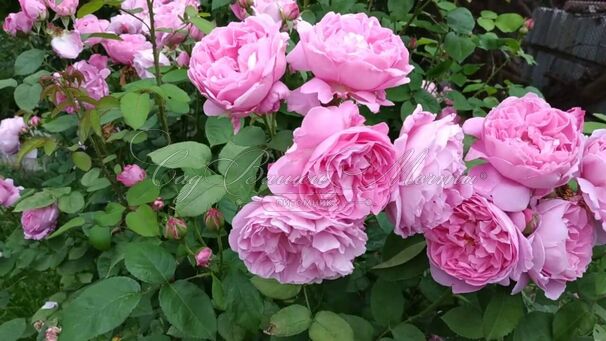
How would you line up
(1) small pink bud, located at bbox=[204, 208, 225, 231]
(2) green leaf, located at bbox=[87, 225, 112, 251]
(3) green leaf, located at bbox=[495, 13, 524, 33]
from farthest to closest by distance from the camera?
1. (3) green leaf, located at bbox=[495, 13, 524, 33]
2. (2) green leaf, located at bbox=[87, 225, 112, 251]
3. (1) small pink bud, located at bbox=[204, 208, 225, 231]

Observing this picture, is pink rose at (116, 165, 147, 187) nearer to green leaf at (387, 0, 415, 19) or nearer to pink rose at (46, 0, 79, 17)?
pink rose at (46, 0, 79, 17)

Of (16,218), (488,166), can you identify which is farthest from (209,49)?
(16,218)

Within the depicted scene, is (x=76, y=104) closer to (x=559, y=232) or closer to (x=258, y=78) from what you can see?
(x=258, y=78)

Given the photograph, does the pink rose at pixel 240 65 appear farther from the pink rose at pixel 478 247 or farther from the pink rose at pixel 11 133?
the pink rose at pixel 11 133

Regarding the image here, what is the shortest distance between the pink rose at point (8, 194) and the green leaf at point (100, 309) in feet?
2.20

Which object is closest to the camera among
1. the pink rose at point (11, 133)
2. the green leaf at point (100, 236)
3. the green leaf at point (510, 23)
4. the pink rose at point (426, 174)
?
the pink rose at point (426, 174)

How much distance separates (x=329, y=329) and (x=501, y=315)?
0.25 meters

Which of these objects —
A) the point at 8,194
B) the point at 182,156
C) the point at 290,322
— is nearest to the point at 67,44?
the point at 8,194

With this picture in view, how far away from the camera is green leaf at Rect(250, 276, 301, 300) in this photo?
911 mm

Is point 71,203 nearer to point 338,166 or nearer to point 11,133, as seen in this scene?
point 11,133

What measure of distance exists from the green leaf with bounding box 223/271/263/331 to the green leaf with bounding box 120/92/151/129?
312 millimetres

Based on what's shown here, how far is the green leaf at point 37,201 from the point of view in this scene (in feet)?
3.68

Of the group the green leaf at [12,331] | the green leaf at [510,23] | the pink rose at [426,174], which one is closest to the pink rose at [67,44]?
the green leaf at [12,331]

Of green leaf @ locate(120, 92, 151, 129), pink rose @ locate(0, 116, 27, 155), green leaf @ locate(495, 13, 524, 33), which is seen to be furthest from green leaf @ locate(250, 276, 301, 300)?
green leaf @ locate(495, 13, 524, 33)
